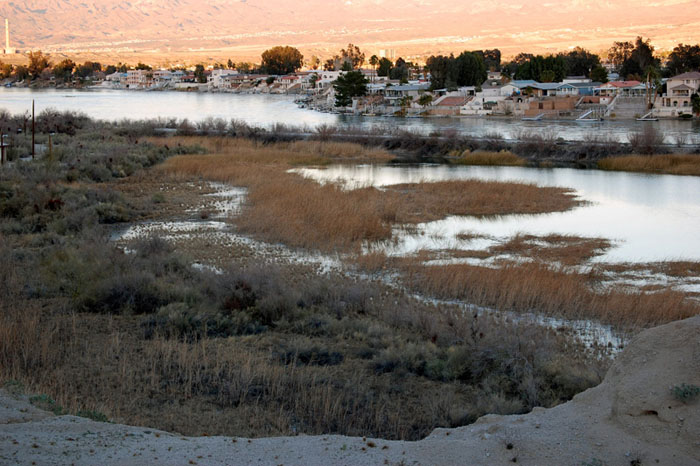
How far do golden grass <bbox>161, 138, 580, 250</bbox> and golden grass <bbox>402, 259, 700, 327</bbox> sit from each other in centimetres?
431

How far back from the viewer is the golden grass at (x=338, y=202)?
1945 centimetres

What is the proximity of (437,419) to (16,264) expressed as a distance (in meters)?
10.2

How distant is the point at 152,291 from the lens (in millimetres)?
12109

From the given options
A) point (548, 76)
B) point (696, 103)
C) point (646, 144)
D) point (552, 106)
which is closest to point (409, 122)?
point (552, 106)

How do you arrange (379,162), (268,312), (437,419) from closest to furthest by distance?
(437,419) < (268,312) < (379,162)

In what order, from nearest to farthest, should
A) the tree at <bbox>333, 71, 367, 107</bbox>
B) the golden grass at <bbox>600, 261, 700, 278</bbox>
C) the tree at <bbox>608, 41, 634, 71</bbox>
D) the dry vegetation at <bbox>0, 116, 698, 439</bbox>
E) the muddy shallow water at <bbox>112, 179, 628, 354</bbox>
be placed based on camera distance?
1. the dry vegetation at <bbox>0, 116, 698, 439</bbox>
2. the muddy shallow water at <bbox>112, 179, 628, 354</bbox>
3. the golden grass at <bbox>600, 261, 700, 278</bbox>
4. the tree at <bbox>333, 71, 367, 107</bbox>
5. the tree at <bbox>608, 41, 634, 71</bbox>

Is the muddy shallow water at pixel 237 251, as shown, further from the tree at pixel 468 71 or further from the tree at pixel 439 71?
the tree at pixel 468 71

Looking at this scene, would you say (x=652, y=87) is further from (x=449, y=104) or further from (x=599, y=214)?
(x=599, y=214)

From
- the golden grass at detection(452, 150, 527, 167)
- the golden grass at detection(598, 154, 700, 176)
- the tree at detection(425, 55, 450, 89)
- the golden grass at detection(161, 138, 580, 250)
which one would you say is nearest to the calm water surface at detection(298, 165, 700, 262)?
the golden grass at detection(161, 138, 580, 250)

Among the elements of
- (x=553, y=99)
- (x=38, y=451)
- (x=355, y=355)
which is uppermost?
(x=553, y=99)

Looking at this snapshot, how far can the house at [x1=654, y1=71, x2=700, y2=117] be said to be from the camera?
295 ft

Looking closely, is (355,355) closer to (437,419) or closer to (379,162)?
(437,419)

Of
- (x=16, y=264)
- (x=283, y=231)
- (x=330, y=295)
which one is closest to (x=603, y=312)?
(x=330, y=295)

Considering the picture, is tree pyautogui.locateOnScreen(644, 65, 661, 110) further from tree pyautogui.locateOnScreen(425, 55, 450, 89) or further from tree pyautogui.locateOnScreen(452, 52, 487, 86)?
tree pyautogui.locateOnScreen(425, 55, 450, 89)
